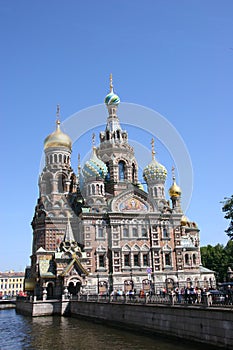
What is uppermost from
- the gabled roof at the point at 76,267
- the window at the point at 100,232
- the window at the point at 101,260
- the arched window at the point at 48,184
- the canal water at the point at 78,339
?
the arched window at the point at 48,184

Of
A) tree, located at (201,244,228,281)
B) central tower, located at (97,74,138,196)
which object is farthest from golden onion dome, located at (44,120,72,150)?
tree, located at (201,244,228,281)

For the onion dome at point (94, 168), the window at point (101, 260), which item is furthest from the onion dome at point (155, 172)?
the window at point (101, 260)

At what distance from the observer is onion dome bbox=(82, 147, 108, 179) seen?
1993 inches

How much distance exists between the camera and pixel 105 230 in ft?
154

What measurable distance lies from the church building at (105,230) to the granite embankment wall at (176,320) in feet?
40.7

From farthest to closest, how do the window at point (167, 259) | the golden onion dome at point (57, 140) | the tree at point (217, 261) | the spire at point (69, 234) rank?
the tree at point (217, 261) → the golden onion dome at point (57, 140) → the window at point (167, 259) → the spire at point (69, 234)

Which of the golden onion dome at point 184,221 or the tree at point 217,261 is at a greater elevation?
the golden onion dome at point 184,221

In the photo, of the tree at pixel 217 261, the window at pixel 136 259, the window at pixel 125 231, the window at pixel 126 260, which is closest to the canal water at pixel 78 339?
the window at pixel 126 260

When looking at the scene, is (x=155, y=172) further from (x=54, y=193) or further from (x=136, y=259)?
(x=54, y=193)

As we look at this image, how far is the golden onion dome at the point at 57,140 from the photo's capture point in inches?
2111

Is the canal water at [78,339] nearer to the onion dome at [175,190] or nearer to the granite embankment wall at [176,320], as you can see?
the granite embankment wall at [176,320]

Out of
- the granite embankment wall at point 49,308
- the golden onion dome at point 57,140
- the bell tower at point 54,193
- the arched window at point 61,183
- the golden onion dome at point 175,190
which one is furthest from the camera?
the golden onion dome at point 175,190

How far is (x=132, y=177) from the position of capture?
55.2 m

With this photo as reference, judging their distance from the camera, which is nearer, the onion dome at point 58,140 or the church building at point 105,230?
the church building at point 105,230
